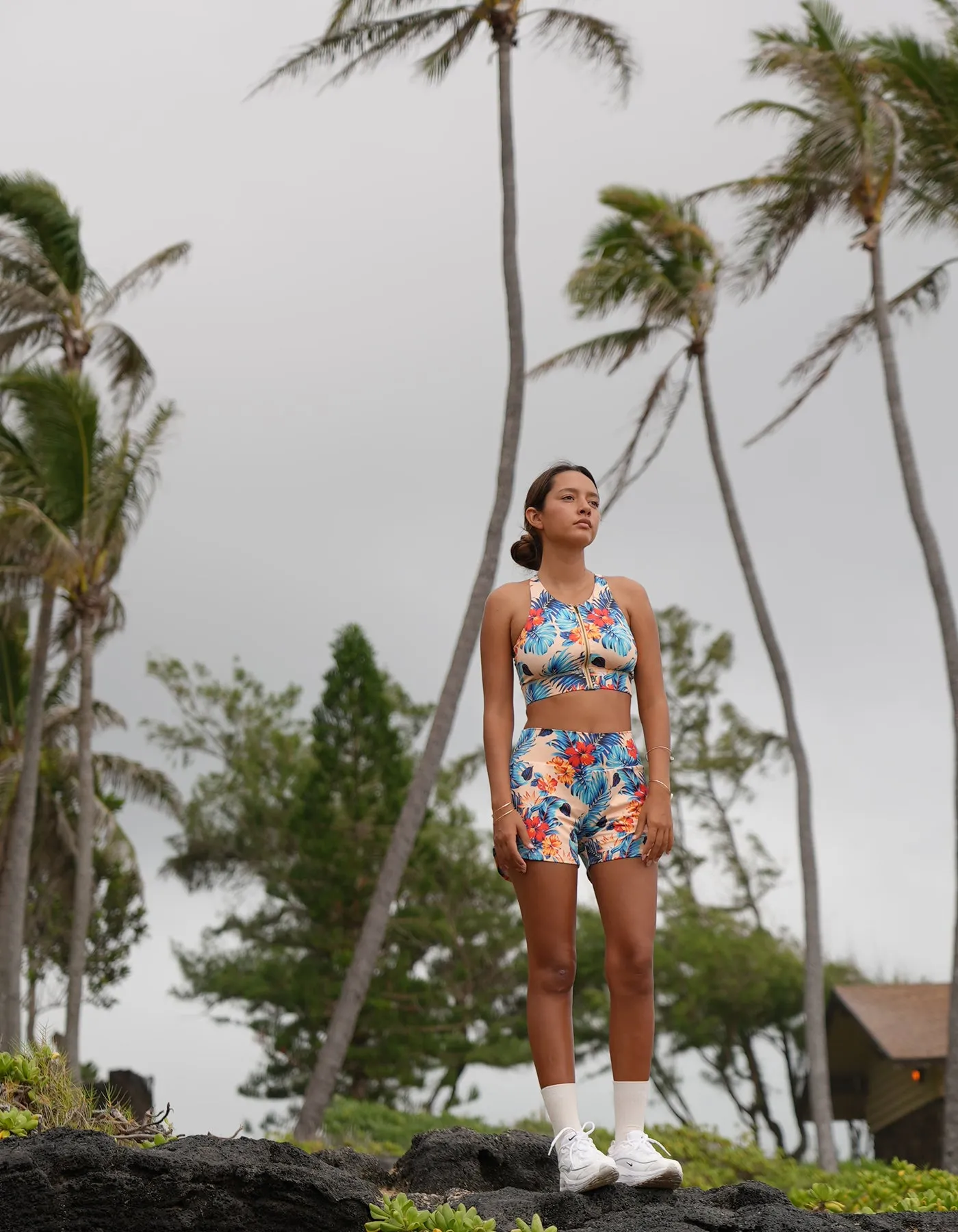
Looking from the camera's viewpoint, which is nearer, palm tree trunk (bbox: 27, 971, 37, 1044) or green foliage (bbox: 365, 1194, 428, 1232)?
green foliage (bbox: 365, 1194, 428, 1232)

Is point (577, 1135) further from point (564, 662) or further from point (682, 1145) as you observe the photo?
point (682, 1145)

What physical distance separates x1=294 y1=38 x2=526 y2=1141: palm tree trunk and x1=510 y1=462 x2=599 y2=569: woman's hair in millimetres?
8685

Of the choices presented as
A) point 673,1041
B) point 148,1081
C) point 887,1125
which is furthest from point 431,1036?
point 148,1081

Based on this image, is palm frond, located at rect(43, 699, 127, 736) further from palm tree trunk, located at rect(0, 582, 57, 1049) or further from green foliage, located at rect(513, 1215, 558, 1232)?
green foliage, located at rect(513, 1215, 558, 1232)

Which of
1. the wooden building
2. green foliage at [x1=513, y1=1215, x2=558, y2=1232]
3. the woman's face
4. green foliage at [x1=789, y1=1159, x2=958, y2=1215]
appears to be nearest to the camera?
green foliage at [x1=513, y1=1215, x2=558, y2=1232]

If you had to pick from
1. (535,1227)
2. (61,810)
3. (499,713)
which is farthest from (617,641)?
(61,810)

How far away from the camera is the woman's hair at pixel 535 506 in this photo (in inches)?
195

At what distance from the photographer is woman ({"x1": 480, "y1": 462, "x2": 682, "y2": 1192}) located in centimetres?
447

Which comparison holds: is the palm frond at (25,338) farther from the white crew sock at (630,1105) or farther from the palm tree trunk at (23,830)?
the white crew sock at (630,1105)

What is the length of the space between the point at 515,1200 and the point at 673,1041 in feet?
71.7

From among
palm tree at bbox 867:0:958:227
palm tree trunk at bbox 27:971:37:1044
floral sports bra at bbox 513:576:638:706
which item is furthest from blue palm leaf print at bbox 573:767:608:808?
palm tree trunk at bbox 27:971:37:1044

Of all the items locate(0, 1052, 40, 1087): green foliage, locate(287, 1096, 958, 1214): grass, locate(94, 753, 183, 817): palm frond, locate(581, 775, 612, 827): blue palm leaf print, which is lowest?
locate(287, 1096, 958, 1214): grass

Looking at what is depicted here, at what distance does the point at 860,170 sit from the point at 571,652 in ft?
43.5

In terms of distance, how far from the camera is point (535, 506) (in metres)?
4.99
